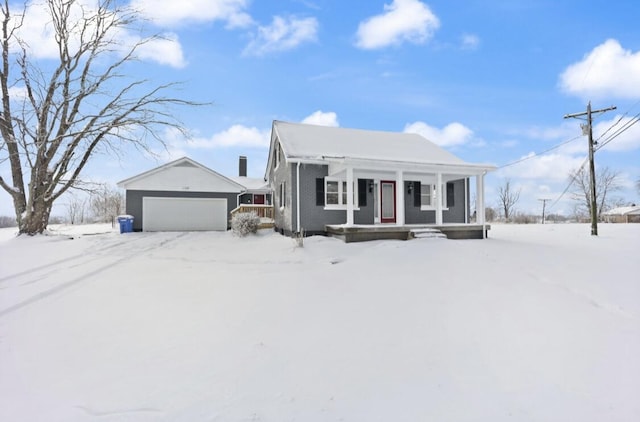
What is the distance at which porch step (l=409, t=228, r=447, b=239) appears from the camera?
1107cm

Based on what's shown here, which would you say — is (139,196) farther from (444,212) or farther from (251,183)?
(444,212)

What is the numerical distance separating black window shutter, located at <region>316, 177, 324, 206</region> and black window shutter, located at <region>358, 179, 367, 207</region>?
60.2 inches

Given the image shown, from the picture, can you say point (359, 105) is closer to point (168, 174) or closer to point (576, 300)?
point (168, 174)

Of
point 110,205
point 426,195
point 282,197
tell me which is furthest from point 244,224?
point 110,205

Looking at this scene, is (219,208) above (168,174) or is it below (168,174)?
below

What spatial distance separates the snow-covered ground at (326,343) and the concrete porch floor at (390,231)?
3.13 m

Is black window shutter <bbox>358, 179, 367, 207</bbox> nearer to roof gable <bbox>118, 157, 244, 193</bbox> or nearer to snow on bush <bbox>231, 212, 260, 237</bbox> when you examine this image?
snow on bush <bbox>231, 212, 260, 237</bbox>

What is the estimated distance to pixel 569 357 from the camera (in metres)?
3.69

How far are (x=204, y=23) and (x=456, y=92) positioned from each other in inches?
469

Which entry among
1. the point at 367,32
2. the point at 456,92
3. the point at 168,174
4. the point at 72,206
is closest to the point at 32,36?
the point at 168,174

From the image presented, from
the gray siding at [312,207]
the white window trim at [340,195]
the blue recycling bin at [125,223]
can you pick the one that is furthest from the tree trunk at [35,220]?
the white window trim at [340,195]

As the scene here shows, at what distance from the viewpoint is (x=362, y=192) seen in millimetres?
13039

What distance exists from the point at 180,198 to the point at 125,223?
2.83 m

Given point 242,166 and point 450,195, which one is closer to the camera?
point 450,195
